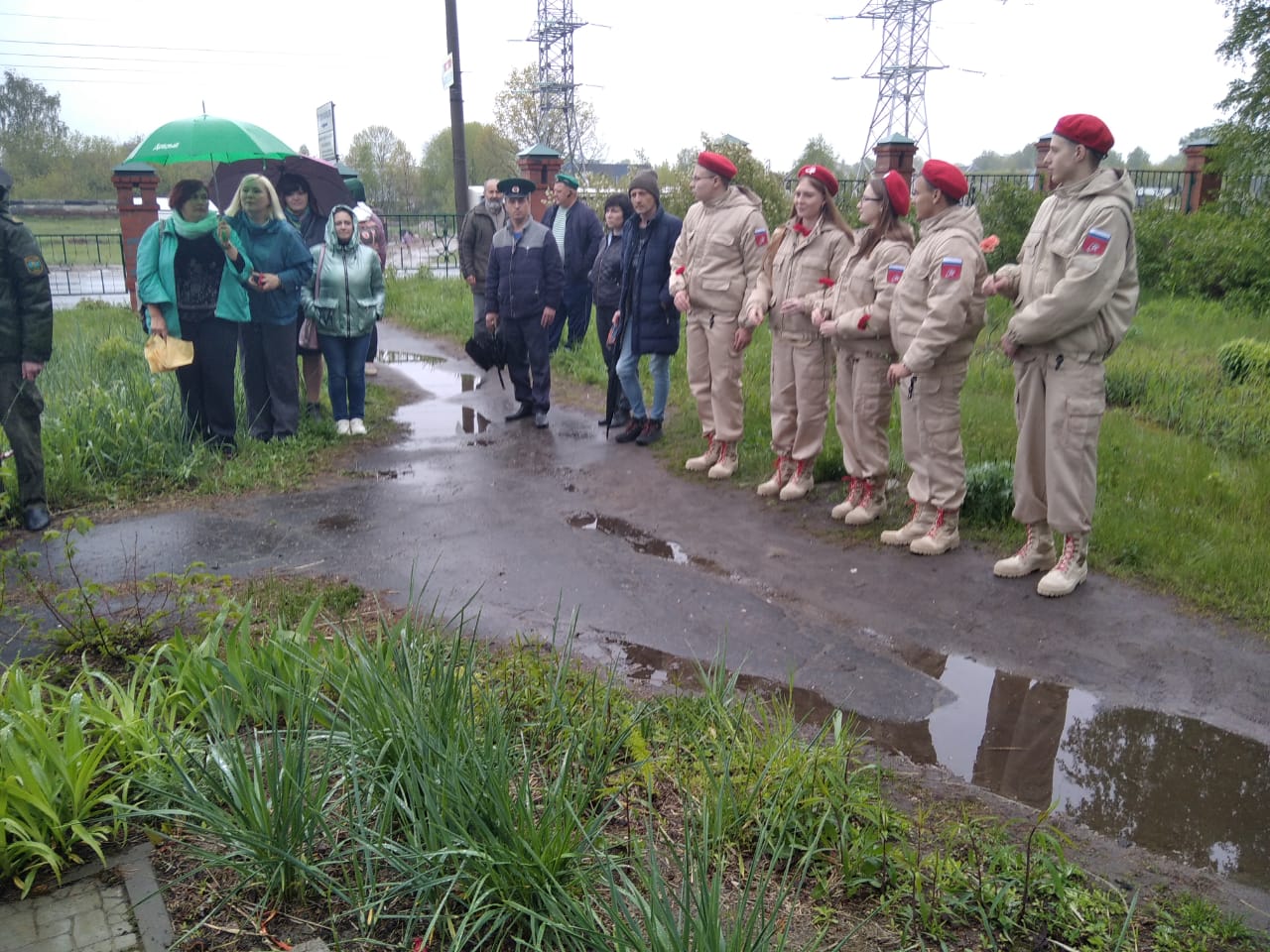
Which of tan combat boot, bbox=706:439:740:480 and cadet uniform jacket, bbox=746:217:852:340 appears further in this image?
tan combat boot, bbox=706:439:740:480

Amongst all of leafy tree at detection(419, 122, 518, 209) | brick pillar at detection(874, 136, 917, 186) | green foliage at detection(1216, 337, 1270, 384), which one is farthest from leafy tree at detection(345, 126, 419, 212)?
green foliage at detection(1216, 337, 1270, 384)

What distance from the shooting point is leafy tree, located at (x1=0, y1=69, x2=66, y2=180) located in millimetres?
37344

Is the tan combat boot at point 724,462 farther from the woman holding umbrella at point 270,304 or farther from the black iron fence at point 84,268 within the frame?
the black iron fence at point 84,268

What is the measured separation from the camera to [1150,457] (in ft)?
22.4

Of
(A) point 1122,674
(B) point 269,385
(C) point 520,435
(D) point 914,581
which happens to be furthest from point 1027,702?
(B) point 269,385

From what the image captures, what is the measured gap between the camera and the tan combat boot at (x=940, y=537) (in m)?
5.68

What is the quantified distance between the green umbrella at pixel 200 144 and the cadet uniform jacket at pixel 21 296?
4.23 ft

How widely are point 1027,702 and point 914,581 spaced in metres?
1.28

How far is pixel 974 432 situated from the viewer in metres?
7.49

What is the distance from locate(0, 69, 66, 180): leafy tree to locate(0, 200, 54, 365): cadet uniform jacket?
117 ft

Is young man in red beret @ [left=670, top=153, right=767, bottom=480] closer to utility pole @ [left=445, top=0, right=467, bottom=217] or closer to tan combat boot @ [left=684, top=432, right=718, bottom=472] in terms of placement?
tan combat boot @ [left=684, top=432, right=718, bottom=472]

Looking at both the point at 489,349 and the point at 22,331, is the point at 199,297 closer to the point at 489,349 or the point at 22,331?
the point at 22,331

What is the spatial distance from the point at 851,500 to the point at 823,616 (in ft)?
4.92

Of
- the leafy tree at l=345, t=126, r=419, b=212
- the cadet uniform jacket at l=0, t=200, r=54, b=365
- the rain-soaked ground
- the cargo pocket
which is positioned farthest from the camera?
the leafy tree at l=345, t=126, r=419, b=212
